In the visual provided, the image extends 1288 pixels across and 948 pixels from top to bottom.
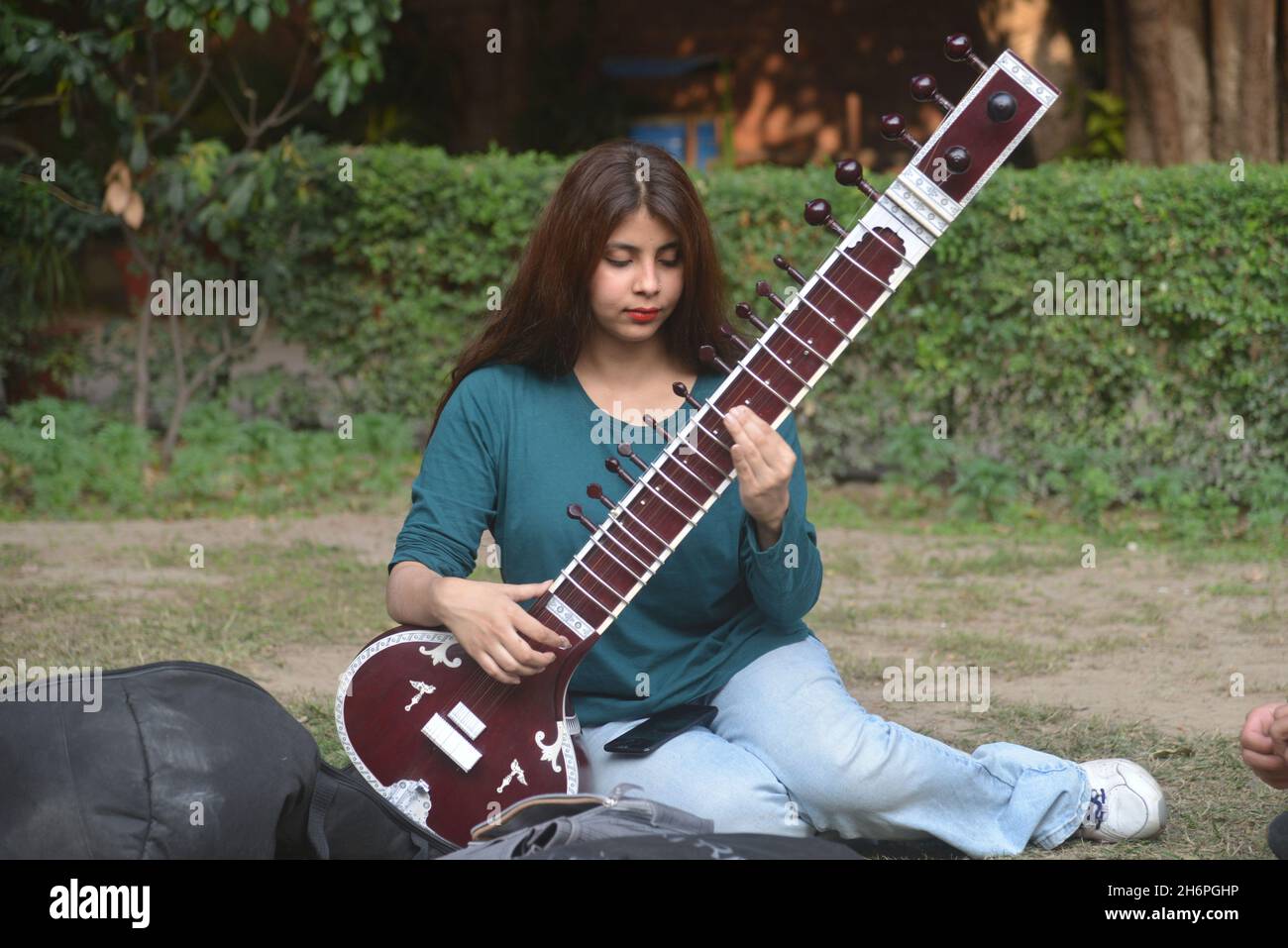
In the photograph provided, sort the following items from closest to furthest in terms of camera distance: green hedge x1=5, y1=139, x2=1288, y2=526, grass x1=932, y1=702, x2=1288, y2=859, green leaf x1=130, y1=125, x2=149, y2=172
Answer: grass x1=932, y1=702, x2=1288, y2=859 → green hedge x1=5, y1=139, x2=1288, y2=526 → green leaf x1=130, y1=125, x2=149, y2=172

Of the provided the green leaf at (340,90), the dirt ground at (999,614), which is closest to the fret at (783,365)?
the dirt ground at (999,614)

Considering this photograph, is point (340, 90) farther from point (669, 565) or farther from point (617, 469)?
point (617, 469)

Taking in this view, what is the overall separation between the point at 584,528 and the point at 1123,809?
137cm

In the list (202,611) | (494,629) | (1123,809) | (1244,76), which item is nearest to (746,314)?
(494,629)

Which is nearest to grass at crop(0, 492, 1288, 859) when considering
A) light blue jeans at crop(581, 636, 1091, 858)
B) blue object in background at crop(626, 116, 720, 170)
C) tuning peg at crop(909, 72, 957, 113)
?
light blue jeans at crop(581, 636, 1091, 858)

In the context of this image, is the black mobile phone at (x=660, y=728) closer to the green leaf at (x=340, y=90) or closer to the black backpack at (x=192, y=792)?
the black backpack at (x=192, y=792)

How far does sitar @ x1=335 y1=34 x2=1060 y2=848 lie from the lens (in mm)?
2842

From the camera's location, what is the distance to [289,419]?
28.8 ft

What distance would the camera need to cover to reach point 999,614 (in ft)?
19.0

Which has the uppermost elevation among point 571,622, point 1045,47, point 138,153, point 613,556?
point 1045,47

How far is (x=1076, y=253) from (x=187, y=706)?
19.2 ft

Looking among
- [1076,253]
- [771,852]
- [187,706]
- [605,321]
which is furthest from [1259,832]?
[1076,253]

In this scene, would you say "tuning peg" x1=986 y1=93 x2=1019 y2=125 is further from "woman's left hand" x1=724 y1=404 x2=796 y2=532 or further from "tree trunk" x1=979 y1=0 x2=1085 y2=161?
"tree trunk" x1=979 y1=0 x2=1085 y2=161

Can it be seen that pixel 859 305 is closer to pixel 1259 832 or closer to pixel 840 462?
pixel 1259 832
